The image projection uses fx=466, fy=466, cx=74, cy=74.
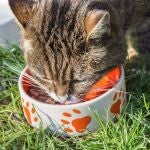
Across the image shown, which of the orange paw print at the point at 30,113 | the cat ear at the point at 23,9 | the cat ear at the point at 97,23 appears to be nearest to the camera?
the cat ear at the point at 97,23

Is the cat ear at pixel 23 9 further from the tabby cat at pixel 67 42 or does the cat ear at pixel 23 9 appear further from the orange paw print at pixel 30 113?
the orange paw print at pixel 30 113

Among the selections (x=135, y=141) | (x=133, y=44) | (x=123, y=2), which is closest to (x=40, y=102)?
(x=135, y=141)

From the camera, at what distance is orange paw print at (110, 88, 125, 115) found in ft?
7.11

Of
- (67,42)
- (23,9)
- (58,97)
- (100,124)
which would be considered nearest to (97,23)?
(67,42)

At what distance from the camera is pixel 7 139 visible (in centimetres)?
227

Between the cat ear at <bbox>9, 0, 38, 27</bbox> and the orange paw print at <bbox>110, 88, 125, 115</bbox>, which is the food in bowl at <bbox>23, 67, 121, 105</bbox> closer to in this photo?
the orange paw print at <bbox>110, 88, 125, 115</bbox>

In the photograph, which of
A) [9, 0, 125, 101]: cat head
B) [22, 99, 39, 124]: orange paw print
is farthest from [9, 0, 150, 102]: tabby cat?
[22, 99, 39, 124]: orange paw print

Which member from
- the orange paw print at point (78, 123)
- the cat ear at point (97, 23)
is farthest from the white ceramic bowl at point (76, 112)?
the cat ear at point (97, 23)

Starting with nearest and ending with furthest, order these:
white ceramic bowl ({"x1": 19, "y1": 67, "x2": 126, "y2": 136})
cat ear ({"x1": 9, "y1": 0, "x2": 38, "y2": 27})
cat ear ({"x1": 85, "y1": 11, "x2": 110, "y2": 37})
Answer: cat ear ({"x1": 85, "y1": 11, "x2": 110, "y2": 37}) < cat ear ({"x1": 9, "y1": 0, "x2": 38, "y2": 27}) < white ceramic bowl ({"x1": 19, "y1": 67, "x2": 126, "y2": 136})

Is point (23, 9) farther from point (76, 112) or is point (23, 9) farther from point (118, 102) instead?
point (118, 102)

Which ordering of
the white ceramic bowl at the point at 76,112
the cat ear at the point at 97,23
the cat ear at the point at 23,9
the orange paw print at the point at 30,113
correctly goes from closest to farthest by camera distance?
1. the cat ear at the point at 97,23
2. the cat ear at the point at 23,9
3. the white ceramic bowl at the point at 76,112
4. the orange paw print at the point at 30,113

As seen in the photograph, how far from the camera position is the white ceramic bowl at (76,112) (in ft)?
6.83

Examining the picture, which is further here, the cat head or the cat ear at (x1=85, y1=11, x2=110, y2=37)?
the cat head

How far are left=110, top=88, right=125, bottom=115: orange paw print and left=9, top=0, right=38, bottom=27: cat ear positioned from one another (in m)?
0.54
